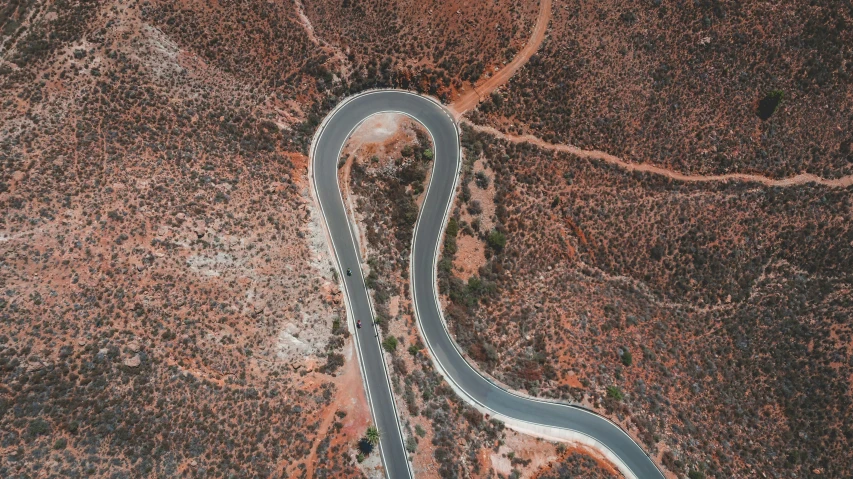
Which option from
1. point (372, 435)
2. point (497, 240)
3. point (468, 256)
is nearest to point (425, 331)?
point (468, 256)

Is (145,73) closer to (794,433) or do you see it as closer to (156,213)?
(156,213)

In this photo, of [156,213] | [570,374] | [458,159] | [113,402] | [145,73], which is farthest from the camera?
[458,159]

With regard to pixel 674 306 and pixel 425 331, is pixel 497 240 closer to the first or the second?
pixel 425 331

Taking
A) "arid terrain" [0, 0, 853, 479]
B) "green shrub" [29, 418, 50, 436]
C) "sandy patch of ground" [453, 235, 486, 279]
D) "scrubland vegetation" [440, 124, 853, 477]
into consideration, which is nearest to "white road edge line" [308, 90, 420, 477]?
"arid terrain" [0, 0, 853, 479]

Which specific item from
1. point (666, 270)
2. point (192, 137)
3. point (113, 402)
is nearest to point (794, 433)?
point (666, 270)

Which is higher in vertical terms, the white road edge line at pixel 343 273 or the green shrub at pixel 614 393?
the green shrub at pixel 614 393

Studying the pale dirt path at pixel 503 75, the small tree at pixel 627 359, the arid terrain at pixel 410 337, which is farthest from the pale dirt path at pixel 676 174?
the small tree at pixel 627 359

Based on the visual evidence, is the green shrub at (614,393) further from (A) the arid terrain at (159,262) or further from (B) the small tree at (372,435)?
(A) the arid terrain at (159,262)
